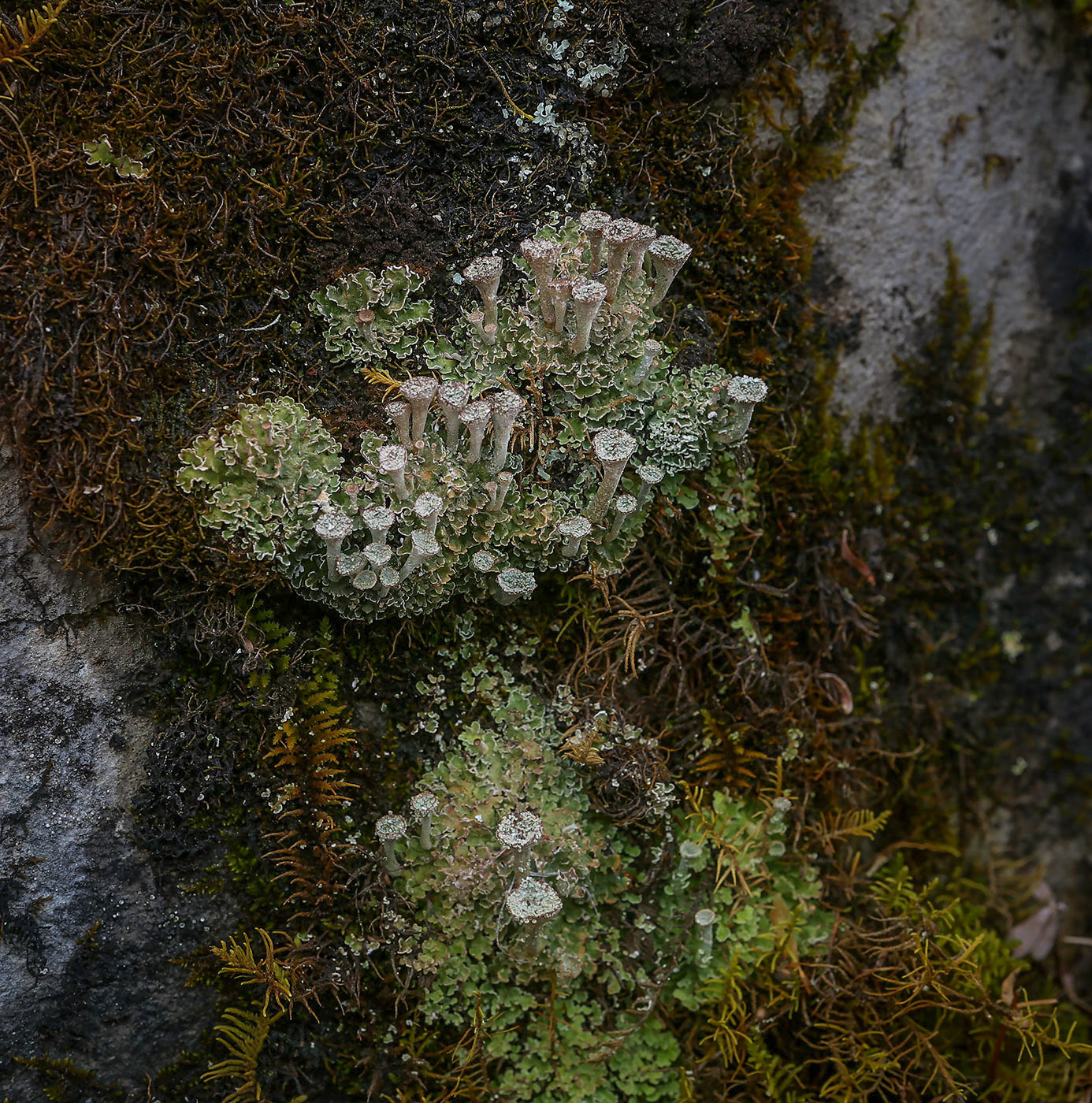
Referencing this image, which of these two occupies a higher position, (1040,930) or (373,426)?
Result: (373,426)

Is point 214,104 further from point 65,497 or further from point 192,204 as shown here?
point 65,497

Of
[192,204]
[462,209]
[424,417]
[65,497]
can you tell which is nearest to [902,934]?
[424,417]

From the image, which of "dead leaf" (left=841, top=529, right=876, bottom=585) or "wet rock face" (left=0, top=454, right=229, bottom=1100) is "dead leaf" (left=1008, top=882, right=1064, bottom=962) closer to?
"dead leaf" (left=841, top=529, right=876, bottom=585)

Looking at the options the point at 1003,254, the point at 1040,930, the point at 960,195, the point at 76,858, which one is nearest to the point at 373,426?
the point at 76,858

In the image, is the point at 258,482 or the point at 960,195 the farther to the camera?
the point at 960,195

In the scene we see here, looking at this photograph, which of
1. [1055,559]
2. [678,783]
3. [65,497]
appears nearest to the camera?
[65,497]

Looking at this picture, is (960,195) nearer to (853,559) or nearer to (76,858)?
(853,559)

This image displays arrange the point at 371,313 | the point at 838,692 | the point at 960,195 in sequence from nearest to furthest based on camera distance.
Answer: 1. the point at 371,313
2. the point at 838,692
3. the point at 960,195
